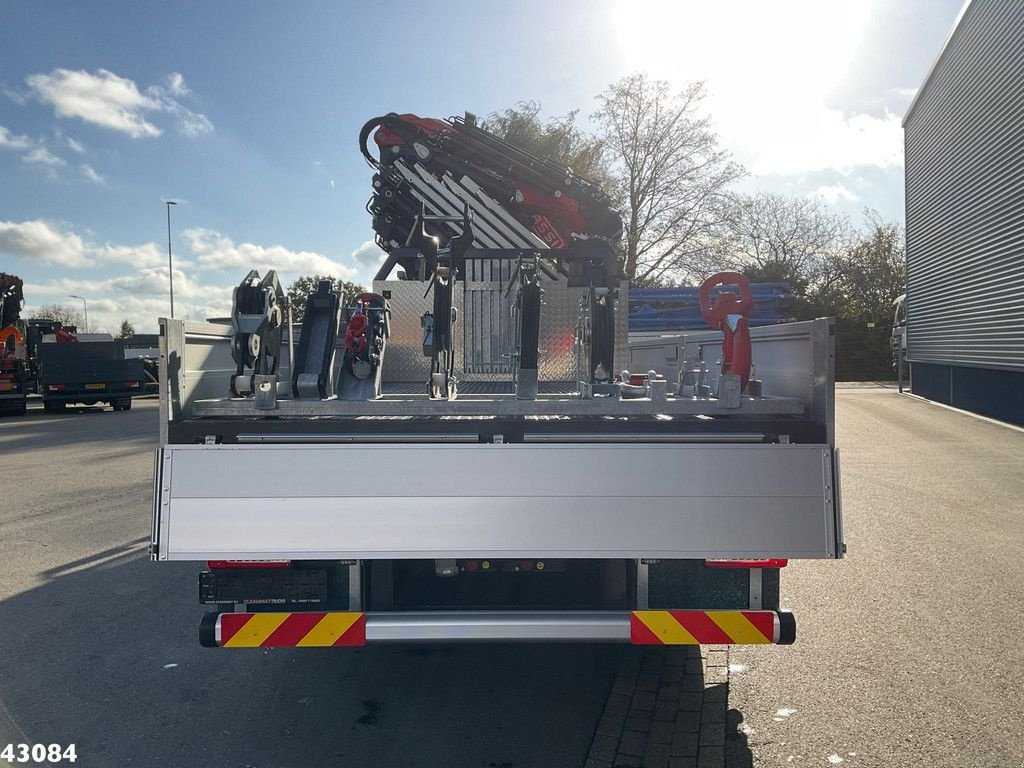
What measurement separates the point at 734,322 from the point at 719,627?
4.70 ft

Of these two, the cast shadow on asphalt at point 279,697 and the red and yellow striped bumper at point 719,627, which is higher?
the red and yellow striped bumper at point 719,627

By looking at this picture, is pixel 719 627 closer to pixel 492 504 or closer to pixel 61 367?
pixel 492 504

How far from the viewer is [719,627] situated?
3148mm

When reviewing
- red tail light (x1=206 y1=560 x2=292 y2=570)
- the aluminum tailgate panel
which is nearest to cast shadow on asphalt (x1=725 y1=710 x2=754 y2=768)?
the aluminum tailgate panel

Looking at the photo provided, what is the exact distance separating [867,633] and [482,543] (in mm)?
3036

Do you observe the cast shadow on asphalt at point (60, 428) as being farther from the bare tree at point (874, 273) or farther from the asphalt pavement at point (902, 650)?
the bare tree at point (874, 273)

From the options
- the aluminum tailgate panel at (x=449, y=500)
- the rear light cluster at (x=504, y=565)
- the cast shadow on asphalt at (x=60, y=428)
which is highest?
the aluminum tailgate panel at (x=449, y=500)

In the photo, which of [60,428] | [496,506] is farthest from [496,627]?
[60,428]

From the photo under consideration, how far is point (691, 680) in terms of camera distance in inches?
160

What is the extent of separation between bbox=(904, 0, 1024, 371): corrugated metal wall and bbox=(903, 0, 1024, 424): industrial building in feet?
0.09

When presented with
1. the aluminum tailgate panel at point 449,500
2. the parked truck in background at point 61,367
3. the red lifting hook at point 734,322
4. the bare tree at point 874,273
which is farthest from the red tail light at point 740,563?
the bare tree at point 874,273

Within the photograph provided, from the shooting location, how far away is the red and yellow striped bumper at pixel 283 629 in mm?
3094

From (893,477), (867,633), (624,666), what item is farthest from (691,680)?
(893,477)

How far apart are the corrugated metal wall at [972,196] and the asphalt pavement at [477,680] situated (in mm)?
11431
